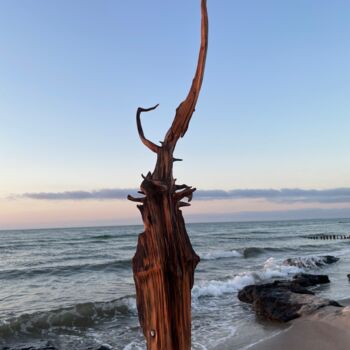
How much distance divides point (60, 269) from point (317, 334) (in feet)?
61.8

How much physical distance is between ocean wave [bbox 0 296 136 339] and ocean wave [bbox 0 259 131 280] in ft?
32.5

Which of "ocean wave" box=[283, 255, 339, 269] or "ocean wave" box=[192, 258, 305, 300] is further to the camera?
"ocean wave" box=[283, 255, 339, 269]

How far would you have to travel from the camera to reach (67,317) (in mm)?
12773

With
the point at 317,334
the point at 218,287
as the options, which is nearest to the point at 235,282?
the point at 218,287

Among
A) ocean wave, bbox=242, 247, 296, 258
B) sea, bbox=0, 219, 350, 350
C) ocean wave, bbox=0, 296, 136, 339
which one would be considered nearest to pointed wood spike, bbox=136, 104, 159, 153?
sea, bbox=0, 219, 350, 350

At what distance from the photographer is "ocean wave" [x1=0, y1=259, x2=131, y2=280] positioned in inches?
921

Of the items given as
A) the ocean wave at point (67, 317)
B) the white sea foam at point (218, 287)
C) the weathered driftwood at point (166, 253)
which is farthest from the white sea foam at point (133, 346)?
the weathered driftwood at point (166, 253)

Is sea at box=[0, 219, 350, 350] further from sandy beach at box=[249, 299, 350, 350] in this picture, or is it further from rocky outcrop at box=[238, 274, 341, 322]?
sandy beach at box=[249, 299, 350, 350]

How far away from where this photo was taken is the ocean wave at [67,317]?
11680mm

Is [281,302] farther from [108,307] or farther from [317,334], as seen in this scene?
[108,307]

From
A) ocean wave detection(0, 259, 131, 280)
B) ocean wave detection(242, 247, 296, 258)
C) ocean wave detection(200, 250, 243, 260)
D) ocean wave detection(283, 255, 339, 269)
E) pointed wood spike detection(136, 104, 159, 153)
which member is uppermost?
pointed wood spike detection(136, 104, 159, 153)

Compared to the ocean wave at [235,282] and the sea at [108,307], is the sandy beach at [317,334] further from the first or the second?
the ocean wave at [235,282]

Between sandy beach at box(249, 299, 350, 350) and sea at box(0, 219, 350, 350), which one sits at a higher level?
sandy beach at box(249, 299, 350, 350)

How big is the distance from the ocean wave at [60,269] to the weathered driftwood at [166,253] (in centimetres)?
2227
